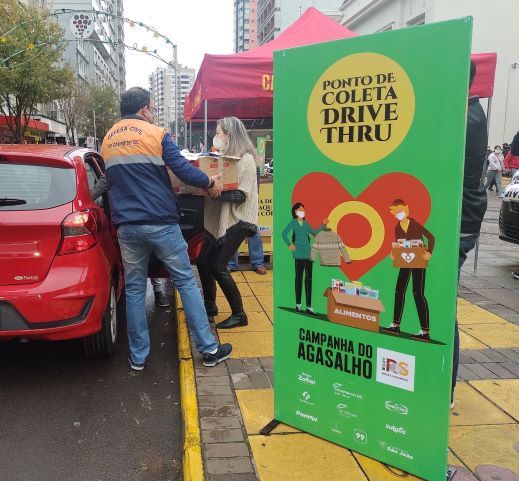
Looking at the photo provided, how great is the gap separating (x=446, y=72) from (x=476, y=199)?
933 millimetres

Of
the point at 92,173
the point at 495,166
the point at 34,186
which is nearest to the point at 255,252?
the point at 92,173

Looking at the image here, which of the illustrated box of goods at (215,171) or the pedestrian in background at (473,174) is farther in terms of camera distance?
the illustrated box of goods at (215,171)

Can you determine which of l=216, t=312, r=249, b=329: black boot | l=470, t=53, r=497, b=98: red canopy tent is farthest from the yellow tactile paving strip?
l=470, t=53, r=497, b=98: red canopy tent

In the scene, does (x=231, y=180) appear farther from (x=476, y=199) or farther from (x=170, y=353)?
(x=476, y=199)

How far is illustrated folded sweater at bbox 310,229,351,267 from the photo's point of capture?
96.0 inches

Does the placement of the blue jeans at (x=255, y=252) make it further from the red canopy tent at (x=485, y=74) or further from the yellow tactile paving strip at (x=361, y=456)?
the red canopy tent at (x=485, y=74)

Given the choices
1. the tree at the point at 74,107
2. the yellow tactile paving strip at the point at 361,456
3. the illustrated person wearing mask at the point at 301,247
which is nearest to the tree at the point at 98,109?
the tree at the point at 74,107

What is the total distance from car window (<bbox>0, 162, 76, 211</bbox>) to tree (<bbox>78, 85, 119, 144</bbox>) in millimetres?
48653

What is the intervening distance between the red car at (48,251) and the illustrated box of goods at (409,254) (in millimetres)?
2211

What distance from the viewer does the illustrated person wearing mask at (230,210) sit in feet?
14.2

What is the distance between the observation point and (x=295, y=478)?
250 centimetres

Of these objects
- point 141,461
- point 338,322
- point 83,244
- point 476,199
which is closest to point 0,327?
point 83,244

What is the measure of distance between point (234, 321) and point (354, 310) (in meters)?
2.41

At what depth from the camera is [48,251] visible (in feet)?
11.4
